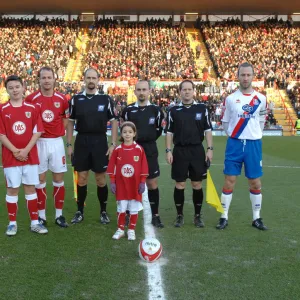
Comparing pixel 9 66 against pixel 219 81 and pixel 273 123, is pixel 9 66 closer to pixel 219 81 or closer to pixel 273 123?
pixel 219 81

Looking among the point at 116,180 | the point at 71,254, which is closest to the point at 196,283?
the point at 71,254

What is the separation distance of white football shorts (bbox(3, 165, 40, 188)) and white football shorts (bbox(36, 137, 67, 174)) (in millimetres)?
306

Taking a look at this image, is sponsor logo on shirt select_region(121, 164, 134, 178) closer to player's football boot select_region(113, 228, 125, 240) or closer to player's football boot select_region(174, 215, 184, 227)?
player's football boot select_region(113, 228, 125, 240)

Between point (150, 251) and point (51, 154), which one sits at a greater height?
point (51, 154)

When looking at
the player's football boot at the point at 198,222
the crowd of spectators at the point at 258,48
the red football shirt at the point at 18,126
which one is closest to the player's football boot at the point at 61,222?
the red football shirt at the point at 18,126

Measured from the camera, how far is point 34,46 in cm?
3097

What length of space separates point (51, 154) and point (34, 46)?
27857 mm

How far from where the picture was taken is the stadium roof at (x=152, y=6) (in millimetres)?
32906

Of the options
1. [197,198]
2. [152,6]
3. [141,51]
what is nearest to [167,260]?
[197,198]

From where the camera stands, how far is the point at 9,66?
28125mm

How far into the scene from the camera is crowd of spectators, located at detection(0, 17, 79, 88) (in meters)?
27.9

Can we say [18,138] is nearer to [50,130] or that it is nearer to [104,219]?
[50,130]

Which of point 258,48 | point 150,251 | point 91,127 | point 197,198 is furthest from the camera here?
point 258,48

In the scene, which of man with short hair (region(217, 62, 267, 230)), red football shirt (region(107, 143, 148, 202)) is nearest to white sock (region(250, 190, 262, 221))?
man with short hair (region(217, 62, 267, 230))
